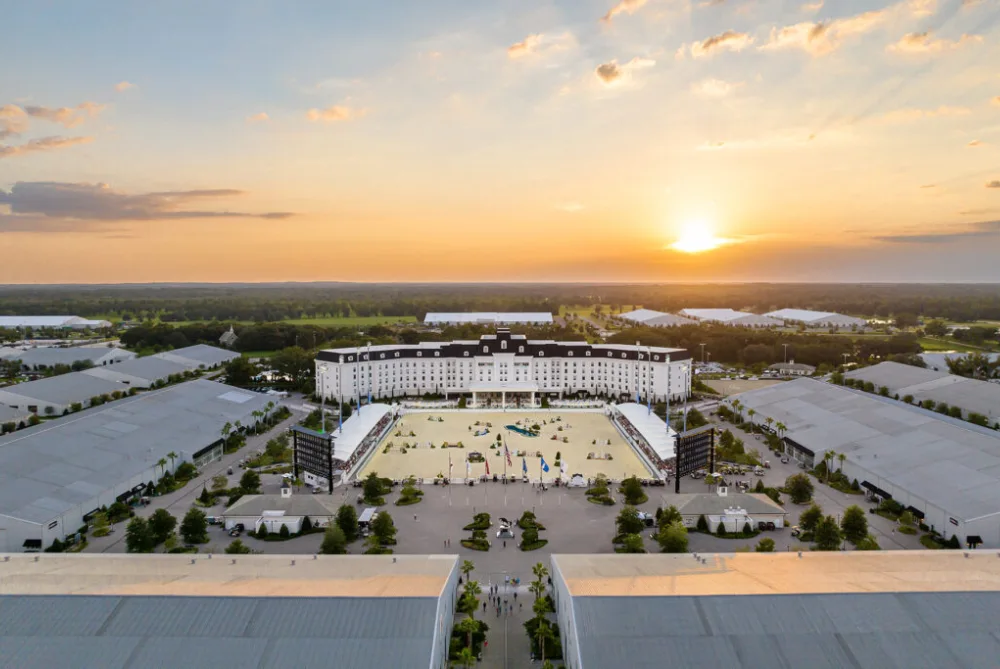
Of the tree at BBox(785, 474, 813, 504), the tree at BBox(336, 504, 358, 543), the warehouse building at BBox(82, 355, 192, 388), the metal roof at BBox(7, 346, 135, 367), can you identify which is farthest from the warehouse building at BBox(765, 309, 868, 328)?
the metal roof at BBox(7, 346, 135, 367)

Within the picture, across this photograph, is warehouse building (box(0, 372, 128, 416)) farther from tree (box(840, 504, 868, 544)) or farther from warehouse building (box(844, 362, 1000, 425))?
warehouse building (box(844, 362, 1000, 425))

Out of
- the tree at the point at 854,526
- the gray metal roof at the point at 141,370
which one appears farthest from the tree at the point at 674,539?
the gray metal roof at the point at 141,370

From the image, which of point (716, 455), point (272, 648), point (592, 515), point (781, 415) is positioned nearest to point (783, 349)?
point (781, 415)

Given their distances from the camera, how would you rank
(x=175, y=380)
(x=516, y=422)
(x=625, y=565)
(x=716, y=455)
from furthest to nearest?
(x=175, y=380), (x=516, y=422), (x=716, y=455), (x=625, y=565)

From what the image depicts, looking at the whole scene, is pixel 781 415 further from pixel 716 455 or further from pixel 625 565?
pixel 625 565

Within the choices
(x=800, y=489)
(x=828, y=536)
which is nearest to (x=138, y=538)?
(x=828, y=536)

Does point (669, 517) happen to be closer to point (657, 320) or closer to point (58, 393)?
point (58, 393)

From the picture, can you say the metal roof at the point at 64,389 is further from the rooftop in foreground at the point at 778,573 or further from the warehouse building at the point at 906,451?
the warehouse building at the point at 906,451
